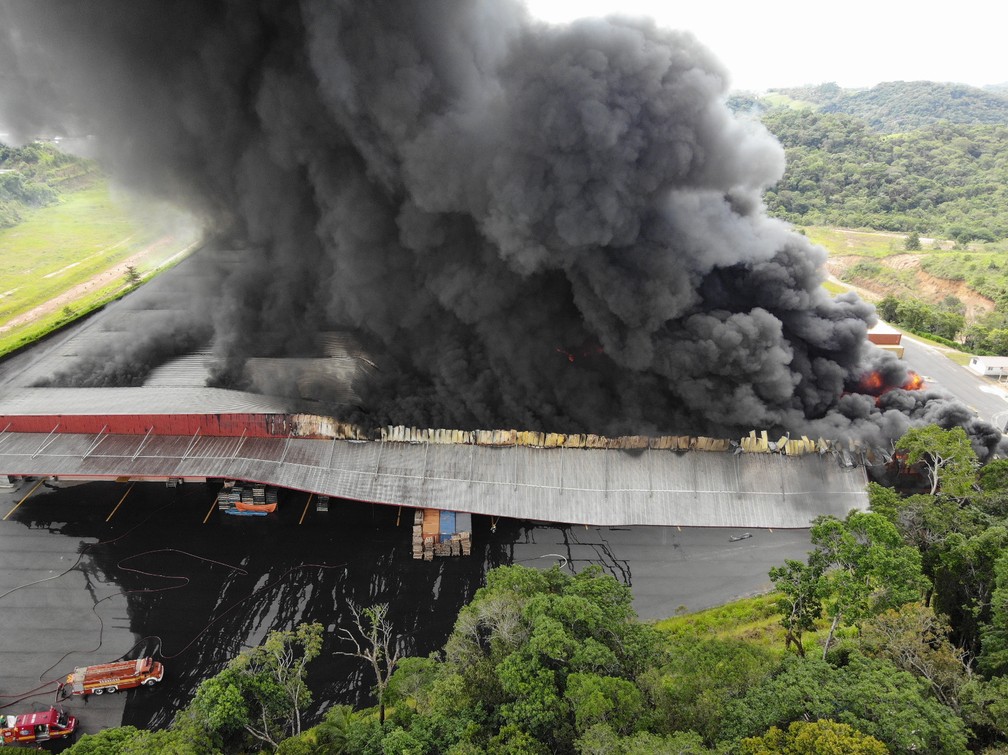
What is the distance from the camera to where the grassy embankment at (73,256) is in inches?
2276

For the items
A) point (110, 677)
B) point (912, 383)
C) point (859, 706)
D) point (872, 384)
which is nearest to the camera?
point (859, 706)

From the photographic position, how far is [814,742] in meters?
11.4

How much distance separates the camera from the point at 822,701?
42.0 ft

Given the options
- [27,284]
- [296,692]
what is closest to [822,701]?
[296,692]

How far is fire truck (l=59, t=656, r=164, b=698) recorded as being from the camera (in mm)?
21953

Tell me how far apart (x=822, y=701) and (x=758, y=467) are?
18.7 metres

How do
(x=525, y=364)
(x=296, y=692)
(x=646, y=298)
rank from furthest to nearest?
(x=525, y=364)
(x=646, y=298)
(x=296, y=692)

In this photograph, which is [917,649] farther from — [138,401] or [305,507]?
[138,401]

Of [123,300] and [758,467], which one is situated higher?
[123,300]

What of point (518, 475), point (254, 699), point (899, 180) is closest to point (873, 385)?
point (518, 475)

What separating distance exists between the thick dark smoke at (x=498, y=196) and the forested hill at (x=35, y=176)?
1915 inches

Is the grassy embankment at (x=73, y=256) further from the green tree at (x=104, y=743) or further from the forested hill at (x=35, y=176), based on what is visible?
the green tree at (x=104, y=743)

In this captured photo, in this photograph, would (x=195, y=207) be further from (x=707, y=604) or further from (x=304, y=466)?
(x=707, y=604)

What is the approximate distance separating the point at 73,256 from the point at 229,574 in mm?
62511
